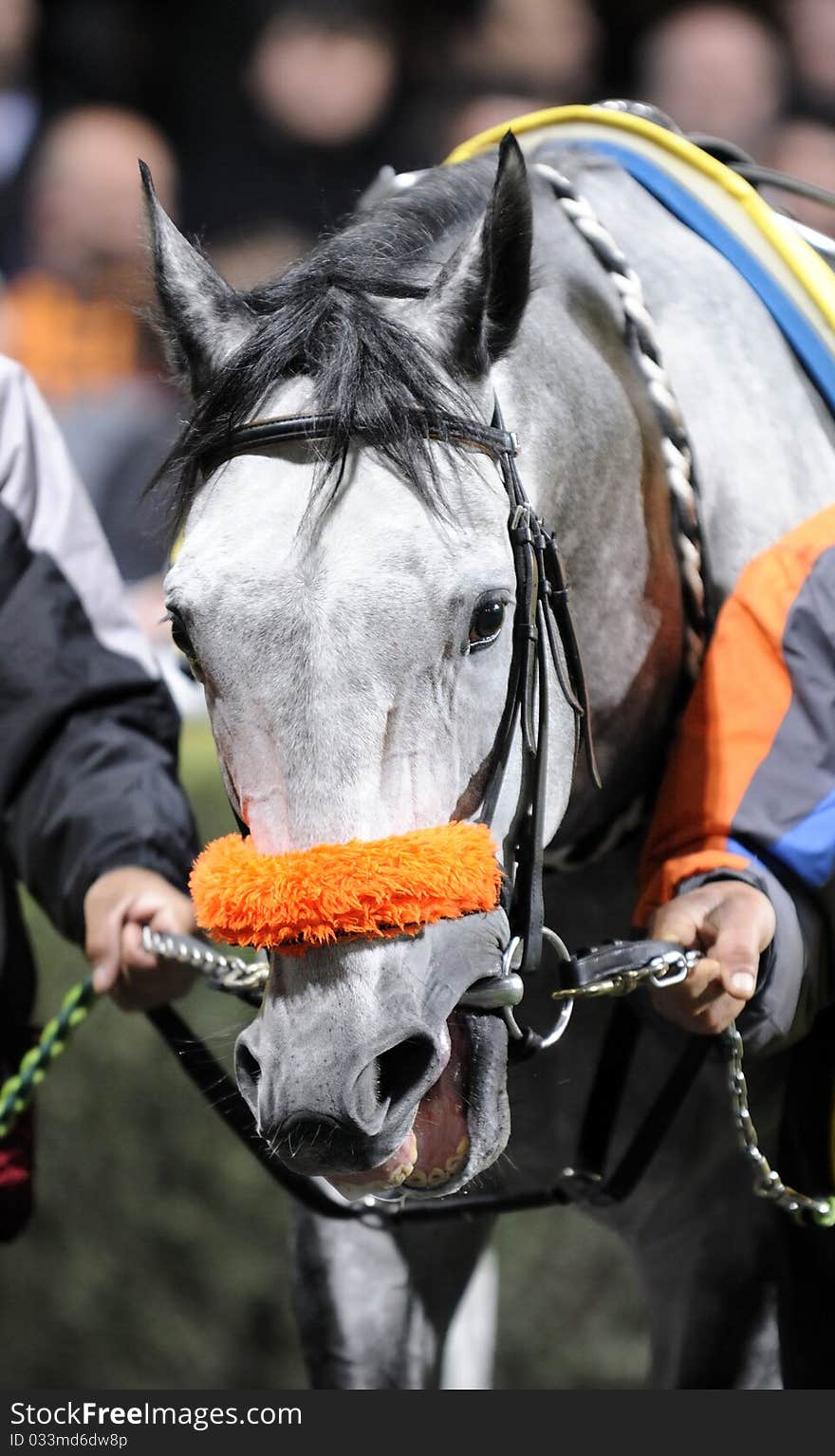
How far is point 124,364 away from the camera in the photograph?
3.23 meters

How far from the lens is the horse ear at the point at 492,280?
1.14 metres

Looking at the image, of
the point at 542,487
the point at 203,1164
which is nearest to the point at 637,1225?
the point at 542,487

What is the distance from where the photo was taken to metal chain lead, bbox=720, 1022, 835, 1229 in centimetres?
130

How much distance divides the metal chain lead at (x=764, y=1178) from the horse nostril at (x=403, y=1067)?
0.35 meters

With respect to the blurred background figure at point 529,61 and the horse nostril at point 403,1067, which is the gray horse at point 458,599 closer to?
the horse nostril at point 403,1067

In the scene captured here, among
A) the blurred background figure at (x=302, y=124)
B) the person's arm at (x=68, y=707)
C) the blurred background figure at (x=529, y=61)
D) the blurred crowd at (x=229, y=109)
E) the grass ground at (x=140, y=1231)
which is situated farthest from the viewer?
the blurred background figure at (x=302, y=124)

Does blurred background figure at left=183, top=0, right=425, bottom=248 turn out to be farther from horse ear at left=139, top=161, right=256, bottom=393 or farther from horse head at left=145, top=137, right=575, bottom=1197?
horse head at left=145, top=137, right=575, bottom=1197

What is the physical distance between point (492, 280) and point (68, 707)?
0.65 m

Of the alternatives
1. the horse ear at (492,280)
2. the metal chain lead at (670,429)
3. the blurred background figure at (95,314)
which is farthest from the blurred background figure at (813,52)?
the horse ear at (492,280)

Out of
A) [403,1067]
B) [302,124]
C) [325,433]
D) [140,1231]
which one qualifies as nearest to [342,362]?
[325,433]

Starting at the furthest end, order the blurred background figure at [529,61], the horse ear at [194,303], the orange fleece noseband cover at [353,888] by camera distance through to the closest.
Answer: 1. the blurred background figure at [529,61]
2. the horse ear at [194,303]
3. the orange fleece noseband cover at [353,888]

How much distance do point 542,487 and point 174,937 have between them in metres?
0.50

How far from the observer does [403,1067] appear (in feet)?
3.41

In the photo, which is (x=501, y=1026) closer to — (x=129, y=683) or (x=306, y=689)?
(x=306, y=689)
